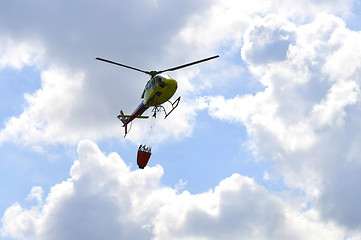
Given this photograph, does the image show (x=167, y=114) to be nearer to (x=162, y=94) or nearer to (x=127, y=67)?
(x=162, y=94)

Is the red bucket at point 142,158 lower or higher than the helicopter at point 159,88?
lower

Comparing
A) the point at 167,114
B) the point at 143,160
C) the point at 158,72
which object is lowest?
the point at 143,160

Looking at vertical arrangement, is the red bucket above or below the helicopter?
below

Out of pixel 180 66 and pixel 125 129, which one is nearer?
pixel 180 66

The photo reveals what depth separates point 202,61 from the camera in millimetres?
62781

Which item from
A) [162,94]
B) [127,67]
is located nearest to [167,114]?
[162,94]

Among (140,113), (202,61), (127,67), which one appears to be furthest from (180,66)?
(140,113)

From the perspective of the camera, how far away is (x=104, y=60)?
62062 millimetres

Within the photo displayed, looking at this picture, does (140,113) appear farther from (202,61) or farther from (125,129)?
(202,61)

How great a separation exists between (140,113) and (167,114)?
10000 mm

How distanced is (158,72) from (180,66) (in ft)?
10.1

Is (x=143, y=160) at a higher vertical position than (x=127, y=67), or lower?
lower

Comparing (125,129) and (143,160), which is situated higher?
(125,129)

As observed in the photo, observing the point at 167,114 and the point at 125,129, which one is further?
the point at 125,129
